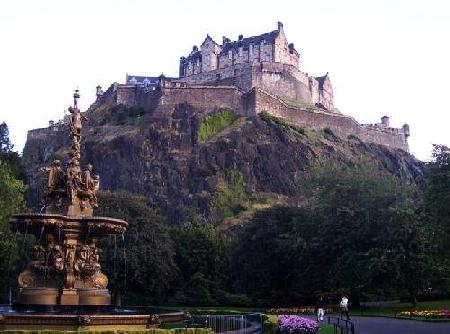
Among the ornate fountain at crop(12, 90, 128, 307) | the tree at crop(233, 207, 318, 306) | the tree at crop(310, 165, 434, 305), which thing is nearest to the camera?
the ornate fountain at crop(12, 90, 128, 307)

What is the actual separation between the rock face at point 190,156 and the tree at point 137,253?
30418 mm

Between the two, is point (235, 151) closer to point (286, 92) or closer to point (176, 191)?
point (176, 191)

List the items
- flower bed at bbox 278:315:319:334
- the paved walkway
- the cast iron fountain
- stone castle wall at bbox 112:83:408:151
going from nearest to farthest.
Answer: the cast iron fountain < flower bed at bbox 278:315:319:334 < the paved walkway < stone castle wall at bbox 112:83:408:151

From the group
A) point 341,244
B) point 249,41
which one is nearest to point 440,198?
point 341,244

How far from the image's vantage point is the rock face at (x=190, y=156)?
8100cm

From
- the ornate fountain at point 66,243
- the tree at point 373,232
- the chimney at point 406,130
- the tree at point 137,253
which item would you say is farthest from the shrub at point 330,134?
the ornate fountain at point 66,243

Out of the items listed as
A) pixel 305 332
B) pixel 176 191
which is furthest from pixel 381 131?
pixel 305 332

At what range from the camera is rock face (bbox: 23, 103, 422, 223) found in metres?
81.0

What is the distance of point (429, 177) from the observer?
91.8 ft

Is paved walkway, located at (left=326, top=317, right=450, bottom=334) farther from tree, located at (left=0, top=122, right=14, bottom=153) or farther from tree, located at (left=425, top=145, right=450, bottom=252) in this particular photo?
tree, located at (left=0, top=122, right=14, bottom=153)

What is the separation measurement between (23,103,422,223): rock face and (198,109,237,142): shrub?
696 mm

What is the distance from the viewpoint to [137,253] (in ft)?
141

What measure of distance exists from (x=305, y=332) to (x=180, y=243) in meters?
38.4

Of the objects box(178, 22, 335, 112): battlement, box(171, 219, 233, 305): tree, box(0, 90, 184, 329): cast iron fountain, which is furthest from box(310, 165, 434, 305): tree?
box(178, 22, 335, 112): battlement
